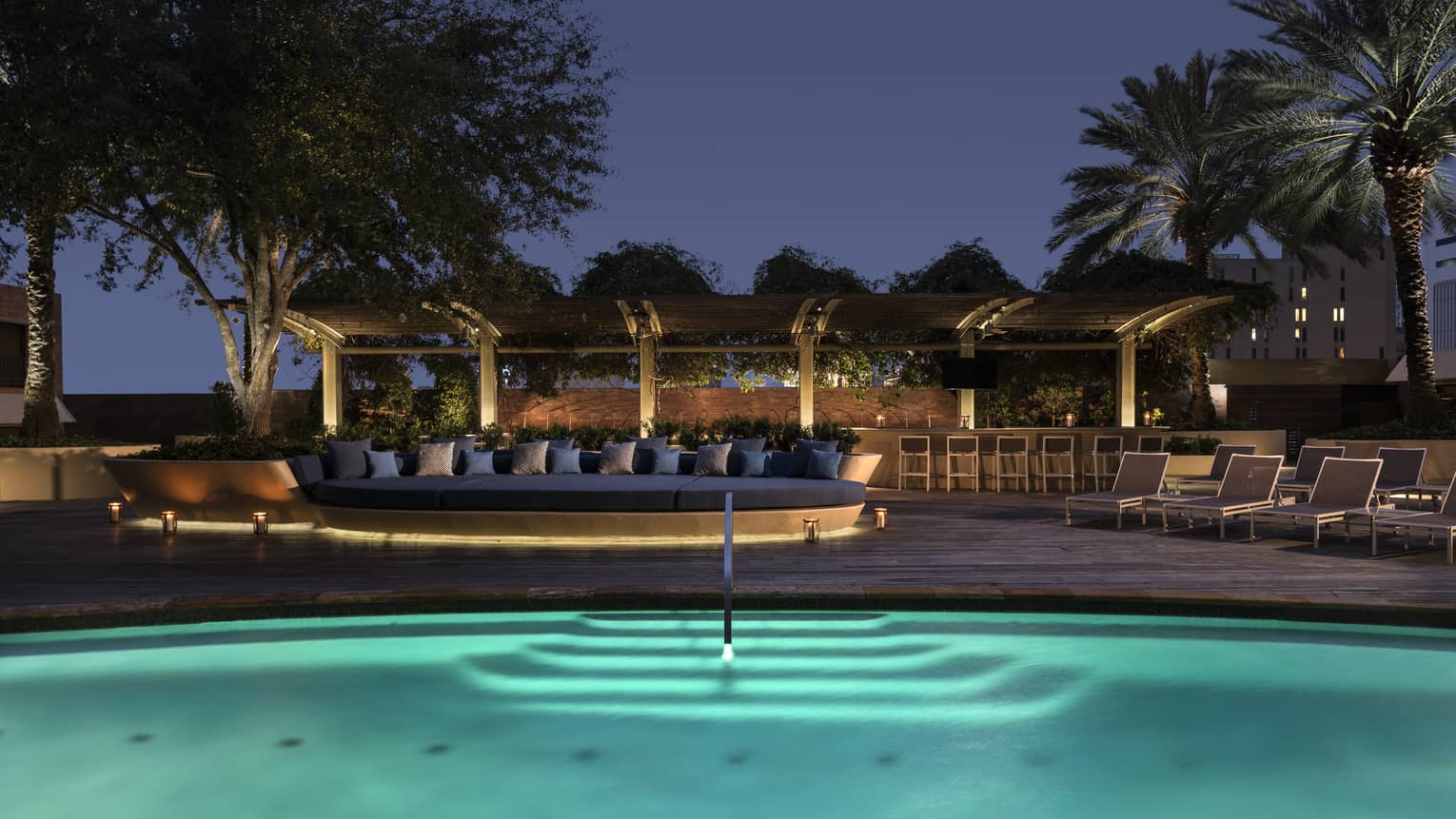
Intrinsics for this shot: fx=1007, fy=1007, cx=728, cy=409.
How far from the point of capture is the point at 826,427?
13.4 metres

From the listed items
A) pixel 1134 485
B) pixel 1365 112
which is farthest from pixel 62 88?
pixel 1365 112

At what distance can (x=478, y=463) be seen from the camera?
34.9 feet

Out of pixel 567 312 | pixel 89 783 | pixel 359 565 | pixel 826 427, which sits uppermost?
pixel 567 312

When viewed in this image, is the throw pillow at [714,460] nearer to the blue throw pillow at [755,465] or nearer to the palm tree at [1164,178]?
the blue throw pillow at [755,465]

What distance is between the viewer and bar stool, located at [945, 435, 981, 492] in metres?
14.7

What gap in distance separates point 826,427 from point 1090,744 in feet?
29.4

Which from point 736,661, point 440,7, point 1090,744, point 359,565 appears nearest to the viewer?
point 1090,744

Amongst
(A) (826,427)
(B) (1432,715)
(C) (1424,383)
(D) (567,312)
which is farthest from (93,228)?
(C) (1424,383)

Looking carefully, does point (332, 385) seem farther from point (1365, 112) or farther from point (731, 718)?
point (1365, 112)

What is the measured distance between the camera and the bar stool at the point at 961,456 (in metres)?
14.7

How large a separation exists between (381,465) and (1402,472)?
34.0 feet

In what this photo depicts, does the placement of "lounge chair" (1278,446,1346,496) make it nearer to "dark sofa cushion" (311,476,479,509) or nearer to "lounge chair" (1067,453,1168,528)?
"lounge chair" (1067,453,1168,528)

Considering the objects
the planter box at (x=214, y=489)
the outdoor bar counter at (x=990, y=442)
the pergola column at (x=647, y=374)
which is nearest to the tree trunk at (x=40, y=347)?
the planter box at (x=214, y=489)

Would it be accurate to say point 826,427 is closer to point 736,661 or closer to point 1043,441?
point 1043,441
